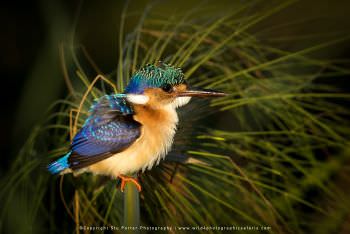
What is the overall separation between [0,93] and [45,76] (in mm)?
439

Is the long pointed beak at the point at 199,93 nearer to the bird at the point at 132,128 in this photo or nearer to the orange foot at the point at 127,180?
the bird at the point at 132,128

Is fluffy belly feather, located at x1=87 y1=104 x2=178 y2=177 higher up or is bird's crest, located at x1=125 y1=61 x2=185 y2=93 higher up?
bird's crest, located at x1=125 y1=61 x2=185 y2=93

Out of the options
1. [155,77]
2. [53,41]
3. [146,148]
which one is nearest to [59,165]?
[146,148]

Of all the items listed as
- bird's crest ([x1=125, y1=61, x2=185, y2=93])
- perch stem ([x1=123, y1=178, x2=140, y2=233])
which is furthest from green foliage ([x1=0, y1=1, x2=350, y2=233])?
perch stem ([x1=123, y1=178, x2=140, y2=233])

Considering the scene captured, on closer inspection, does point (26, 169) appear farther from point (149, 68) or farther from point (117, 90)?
point (149, 68)

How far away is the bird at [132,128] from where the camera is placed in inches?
67.2

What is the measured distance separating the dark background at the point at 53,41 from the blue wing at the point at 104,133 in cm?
74

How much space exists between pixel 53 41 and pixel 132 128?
1.19 metres

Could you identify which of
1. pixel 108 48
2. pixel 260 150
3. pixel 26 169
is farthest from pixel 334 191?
pixel 108 48

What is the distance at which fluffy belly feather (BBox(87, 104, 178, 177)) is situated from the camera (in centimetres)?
169

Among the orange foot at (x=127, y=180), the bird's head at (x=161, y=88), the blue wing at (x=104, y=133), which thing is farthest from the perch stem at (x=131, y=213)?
the bird's head at (x=161, y=88)

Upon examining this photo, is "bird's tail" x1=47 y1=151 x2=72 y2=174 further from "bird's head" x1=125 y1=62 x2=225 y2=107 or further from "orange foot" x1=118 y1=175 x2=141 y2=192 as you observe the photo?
"bird's head" x1=125 y1=62 x2=225 y2=107

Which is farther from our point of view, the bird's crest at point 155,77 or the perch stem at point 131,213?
the bird's crest at point 155,77

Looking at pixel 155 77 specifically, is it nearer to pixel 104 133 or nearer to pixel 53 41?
pixel 104 133
